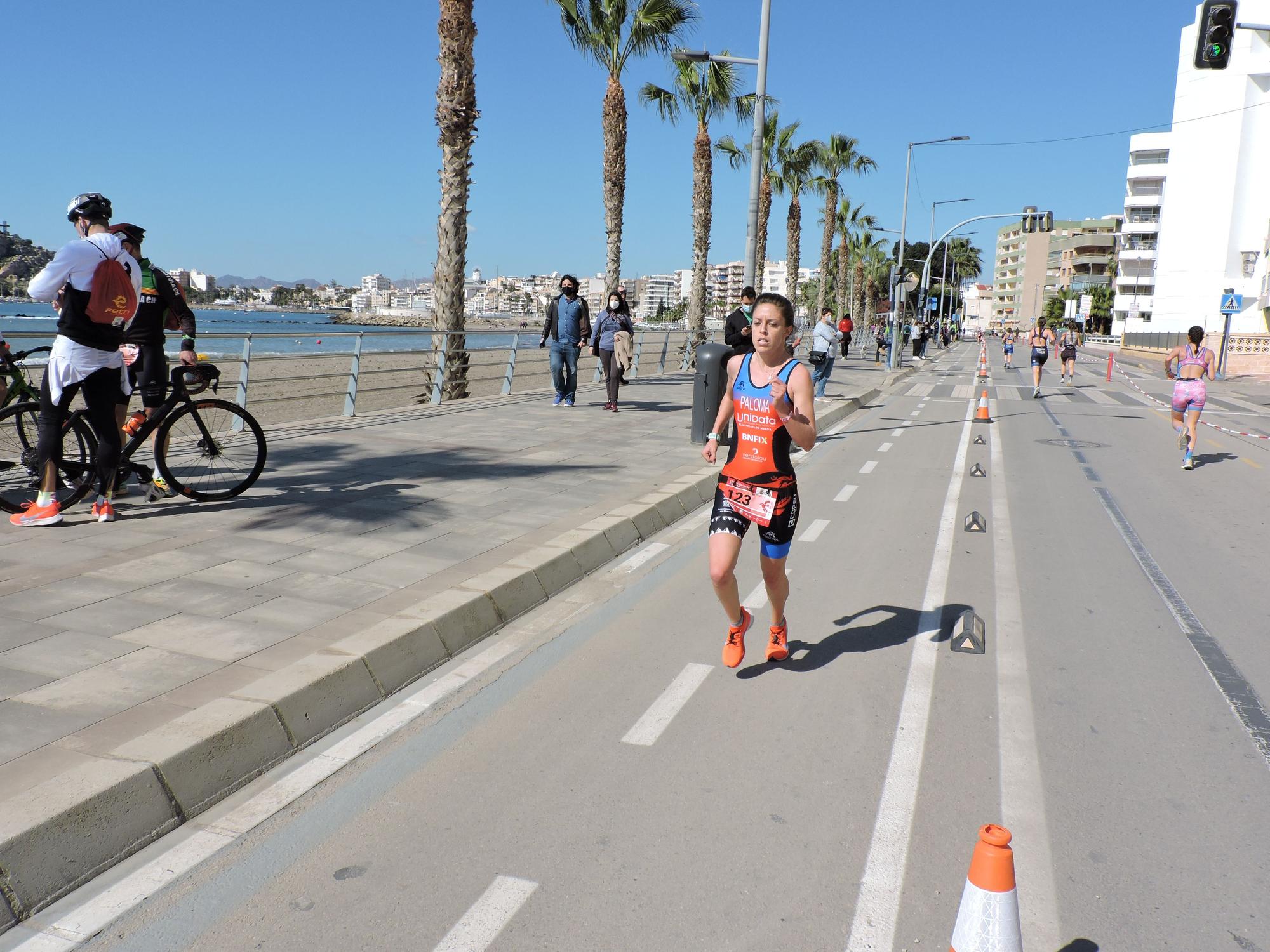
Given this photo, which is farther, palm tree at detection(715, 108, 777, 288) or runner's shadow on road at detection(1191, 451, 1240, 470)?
palm tree at detection(715, 108, 777, 288)

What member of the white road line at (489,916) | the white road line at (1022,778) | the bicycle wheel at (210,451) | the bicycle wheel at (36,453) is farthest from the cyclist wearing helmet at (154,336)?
the white road line at (1022,778)

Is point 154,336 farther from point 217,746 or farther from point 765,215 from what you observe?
point 765,215

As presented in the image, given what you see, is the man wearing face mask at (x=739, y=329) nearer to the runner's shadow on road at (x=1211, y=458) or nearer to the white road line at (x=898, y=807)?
the runner's shadow on road at (x=1211, y=458)

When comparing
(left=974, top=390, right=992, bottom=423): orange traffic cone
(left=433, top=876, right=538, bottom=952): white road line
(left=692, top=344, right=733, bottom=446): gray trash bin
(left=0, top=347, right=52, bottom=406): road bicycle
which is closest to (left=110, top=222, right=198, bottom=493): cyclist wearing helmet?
(left=0, top=347, right=52, bottom=406): road bicycle

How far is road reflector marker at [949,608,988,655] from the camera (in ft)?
16.7

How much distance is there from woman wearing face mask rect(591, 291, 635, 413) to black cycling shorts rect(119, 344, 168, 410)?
8477 millimetres

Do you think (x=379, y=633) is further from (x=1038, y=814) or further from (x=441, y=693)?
(x=1038, y=814)

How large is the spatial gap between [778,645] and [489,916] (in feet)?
7.79

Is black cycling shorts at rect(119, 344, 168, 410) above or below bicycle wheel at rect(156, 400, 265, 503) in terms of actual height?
above

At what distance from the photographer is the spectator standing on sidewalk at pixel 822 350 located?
62.4ft

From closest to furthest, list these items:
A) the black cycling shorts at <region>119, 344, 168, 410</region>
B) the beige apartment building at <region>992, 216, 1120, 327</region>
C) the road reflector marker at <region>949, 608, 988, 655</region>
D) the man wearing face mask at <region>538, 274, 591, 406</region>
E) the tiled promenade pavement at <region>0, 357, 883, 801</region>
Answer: the tiled promenade pavement at <region>0, 357, 883, 801</region>, the road reflector marker at <region>949, 608, 988, 655</region>, the black cycling shorts at <region>119, 344, 168, 410</region>, the man wearing face mask at <region>538, 274, 591, 406</region>, the beige apartment building at <region>992, 216, 1120, 327</region>

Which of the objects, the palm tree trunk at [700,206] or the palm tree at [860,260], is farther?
the palm tree at [860,260]

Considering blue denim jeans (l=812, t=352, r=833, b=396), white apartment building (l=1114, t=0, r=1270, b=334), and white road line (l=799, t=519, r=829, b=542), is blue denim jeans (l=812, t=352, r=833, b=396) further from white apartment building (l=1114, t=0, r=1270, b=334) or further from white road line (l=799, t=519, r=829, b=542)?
white apartment building (l=1114, t=0, r=1270, b=334)

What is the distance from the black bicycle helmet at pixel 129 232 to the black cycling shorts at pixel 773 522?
427 centimetres
